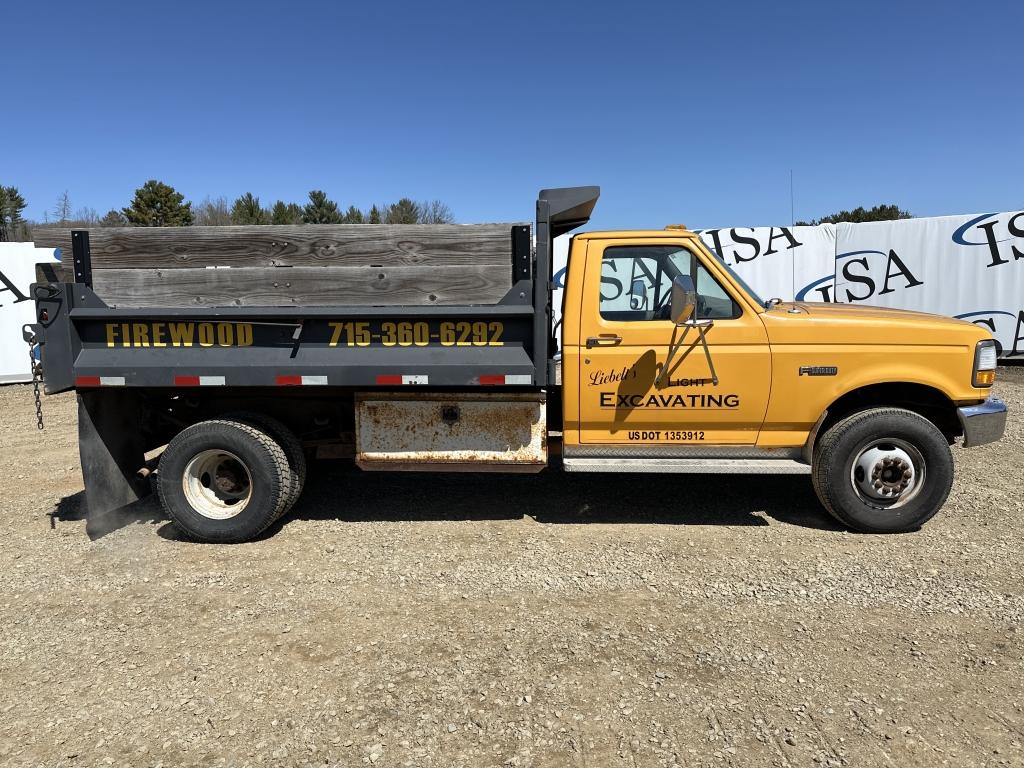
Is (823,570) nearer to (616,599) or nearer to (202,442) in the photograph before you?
(616,599)

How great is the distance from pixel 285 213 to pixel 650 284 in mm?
34864

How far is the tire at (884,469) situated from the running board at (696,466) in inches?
8.6

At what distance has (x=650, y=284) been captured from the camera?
4.61 meters

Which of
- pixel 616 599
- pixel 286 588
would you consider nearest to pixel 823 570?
pixel 616 599

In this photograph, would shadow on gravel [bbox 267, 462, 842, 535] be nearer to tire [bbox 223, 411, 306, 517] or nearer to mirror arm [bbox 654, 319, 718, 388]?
tire [bbox 223, 411, 306, 517]

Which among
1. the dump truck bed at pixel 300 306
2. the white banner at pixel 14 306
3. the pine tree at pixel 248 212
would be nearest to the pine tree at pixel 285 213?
the pine tree at pixel 248 212

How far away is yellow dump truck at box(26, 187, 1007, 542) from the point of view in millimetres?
4301

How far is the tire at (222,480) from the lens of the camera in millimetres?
4535

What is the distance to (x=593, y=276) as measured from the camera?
452 cm

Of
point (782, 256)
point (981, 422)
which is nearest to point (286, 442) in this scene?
point (981, 422)

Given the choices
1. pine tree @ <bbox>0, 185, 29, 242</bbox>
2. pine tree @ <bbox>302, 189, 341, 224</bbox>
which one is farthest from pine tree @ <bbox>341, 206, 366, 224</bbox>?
pine tree @ <bbox>0, 185, 29, 242</bbox>

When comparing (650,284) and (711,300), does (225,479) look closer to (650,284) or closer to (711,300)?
(650,284)

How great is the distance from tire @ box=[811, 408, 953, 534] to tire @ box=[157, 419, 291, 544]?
Result: 377 cm

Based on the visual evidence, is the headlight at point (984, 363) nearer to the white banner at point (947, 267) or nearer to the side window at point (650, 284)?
the side window at point (650, 284)
